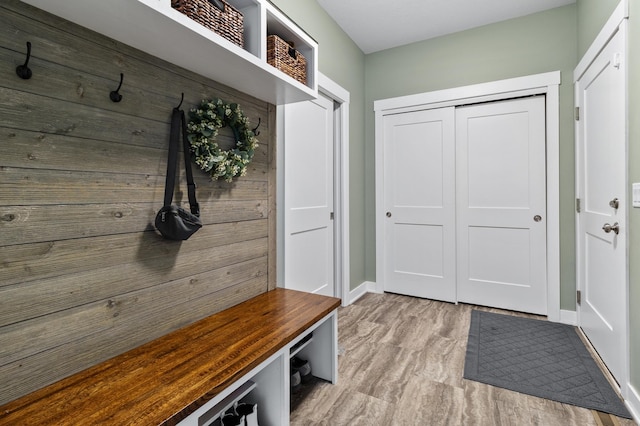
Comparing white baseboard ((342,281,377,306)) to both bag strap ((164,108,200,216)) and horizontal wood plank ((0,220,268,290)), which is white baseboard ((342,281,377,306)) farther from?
bag strap ((164,108,200,216))

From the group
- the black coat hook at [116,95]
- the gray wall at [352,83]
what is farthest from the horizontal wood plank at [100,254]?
the gray wall at [352,83]

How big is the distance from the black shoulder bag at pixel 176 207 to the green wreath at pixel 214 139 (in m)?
0.07

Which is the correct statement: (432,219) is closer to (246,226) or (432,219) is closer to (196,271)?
(246,226)

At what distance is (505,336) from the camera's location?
8.28ft

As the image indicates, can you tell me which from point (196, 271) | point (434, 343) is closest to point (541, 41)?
point (434, 343)

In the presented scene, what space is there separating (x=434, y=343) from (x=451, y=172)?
1.63 metres

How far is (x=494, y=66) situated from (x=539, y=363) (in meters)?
2.48

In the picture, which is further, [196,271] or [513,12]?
[513,12]

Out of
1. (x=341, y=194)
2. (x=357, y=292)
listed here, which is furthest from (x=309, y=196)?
(x=357, y=292)

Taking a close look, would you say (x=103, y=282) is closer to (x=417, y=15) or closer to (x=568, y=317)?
(x=417, y=15)

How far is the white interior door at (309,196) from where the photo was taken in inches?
95.2

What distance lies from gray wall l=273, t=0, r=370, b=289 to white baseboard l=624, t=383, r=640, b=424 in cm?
207

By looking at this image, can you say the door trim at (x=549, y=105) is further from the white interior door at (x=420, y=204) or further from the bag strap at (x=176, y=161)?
the bag strap at (x=176, y=161)

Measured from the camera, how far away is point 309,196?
8.85 ft
